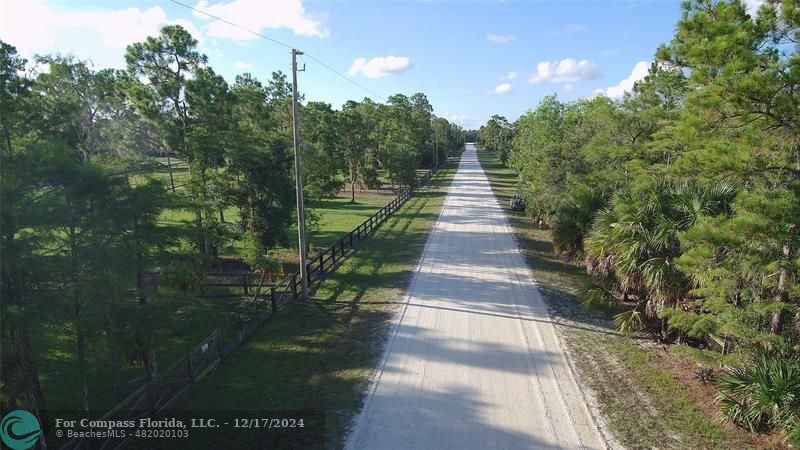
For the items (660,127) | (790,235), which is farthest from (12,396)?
(660,127)

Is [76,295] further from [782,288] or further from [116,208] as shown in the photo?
[782,288]

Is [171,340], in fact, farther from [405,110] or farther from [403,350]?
[405,110]

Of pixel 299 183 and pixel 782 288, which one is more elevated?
pixel 299 183

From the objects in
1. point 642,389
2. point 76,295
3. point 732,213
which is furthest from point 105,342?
point 732,213

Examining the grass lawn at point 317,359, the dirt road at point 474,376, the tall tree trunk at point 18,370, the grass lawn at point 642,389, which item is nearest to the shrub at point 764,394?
the grass lawn at point 642,389

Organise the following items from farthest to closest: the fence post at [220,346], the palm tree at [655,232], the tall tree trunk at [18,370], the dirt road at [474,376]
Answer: the fence post at [220,346], the palm tree at [655,232], the dirt road at [474,376], the tall tree trunk at [18,370]

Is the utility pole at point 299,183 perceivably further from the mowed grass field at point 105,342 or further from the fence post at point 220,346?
the fence post at point 220,346
